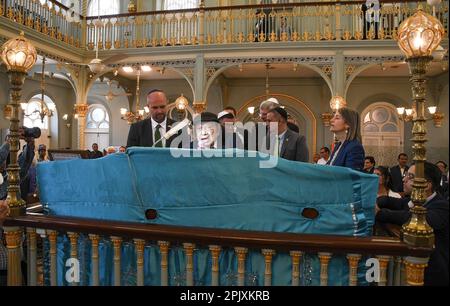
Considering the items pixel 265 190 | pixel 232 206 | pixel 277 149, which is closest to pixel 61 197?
pixel 232 206

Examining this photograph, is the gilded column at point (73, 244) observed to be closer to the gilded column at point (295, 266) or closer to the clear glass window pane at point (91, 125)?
the gilded column at point (295, 266)

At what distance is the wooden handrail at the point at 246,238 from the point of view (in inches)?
75.9

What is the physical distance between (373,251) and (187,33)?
990 cm

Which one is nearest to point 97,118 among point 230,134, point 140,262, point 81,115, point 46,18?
point 81,115

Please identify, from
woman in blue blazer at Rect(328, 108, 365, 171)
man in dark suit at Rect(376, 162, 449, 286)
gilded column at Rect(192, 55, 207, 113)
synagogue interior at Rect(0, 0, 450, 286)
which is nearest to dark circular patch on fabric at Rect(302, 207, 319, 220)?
synagogue interior at Rect(0, 0, 450, 286)

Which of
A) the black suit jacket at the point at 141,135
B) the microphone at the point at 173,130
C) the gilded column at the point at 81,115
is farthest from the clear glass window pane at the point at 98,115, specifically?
the microphone at the point at 173,130

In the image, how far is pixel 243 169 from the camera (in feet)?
7.12

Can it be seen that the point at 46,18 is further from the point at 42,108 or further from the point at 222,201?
the point at 222,201

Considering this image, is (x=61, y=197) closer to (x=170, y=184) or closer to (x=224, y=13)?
(x=170, y=184)

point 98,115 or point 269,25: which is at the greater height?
point 269,25

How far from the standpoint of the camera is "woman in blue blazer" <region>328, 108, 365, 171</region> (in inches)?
110

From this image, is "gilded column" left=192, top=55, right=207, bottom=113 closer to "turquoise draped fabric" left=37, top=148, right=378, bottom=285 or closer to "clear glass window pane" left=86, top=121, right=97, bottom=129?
"clear glass window pane" left=86, top=121, right=97, bottom=129

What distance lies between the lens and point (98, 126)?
48.9 feet

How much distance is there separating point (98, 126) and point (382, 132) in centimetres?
1094
